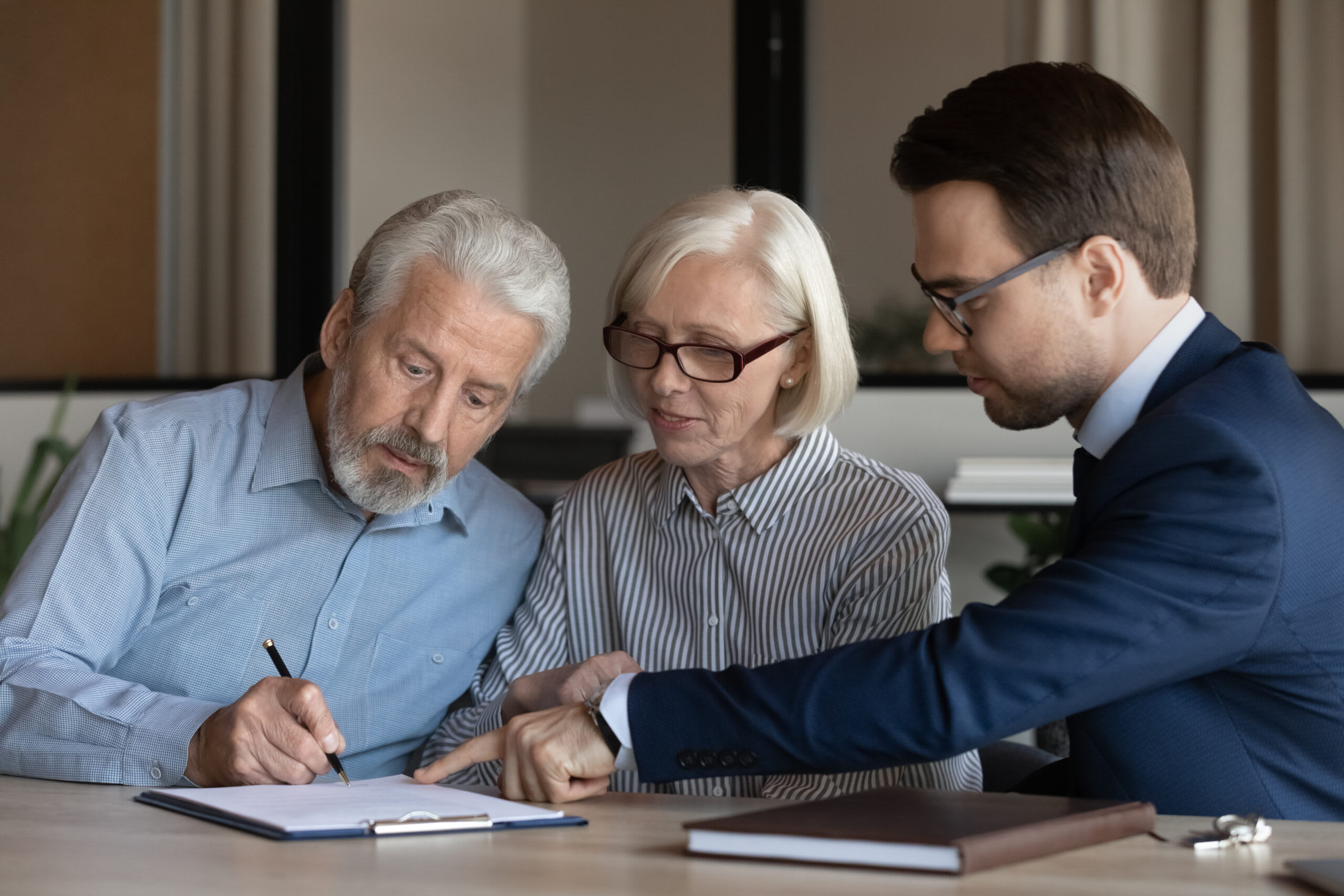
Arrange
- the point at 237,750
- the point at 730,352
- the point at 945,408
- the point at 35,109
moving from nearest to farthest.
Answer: the point at 237,750
the point at 730,352
the point at 945,408
the point at 35,109

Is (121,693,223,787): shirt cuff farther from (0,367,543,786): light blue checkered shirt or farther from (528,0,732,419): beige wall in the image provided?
(528,0,732,419): beige wall

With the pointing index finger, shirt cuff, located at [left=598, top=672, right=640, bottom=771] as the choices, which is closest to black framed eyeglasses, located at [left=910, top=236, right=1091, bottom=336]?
shirt cuff, located at [left=598, top=672, right=640, bottom=771]

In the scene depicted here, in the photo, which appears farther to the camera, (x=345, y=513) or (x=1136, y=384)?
(x=345, y=513)

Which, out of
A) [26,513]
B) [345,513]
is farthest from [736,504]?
[26,513]

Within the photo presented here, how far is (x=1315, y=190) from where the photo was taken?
12.5 ft

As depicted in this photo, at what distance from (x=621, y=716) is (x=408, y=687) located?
2.10 feet

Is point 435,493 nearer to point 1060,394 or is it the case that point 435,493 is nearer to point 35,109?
point 1060,394

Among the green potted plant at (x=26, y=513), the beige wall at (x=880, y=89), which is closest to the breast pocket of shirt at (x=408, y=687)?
the green potted plant at (x=26, y=513)

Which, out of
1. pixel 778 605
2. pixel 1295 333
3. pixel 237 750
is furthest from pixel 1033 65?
pixel 1295 333

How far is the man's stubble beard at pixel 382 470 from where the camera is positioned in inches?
69.4

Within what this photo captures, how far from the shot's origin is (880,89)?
635 centimetres

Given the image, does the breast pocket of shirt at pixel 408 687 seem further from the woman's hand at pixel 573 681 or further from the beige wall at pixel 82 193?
the beige wall at pixel 82 193

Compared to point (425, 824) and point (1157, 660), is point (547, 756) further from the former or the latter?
point (1157, 660)

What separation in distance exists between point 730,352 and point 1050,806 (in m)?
0.78
